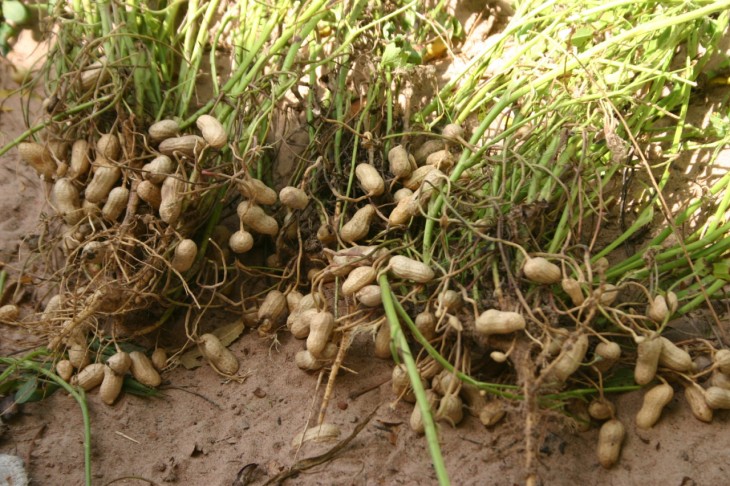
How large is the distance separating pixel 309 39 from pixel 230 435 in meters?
1.19

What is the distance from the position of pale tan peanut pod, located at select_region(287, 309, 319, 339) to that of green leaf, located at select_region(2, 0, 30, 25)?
1551 mm

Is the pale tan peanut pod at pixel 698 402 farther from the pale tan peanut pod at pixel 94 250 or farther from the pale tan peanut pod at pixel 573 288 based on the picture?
the pale tan peanut pod at pixel 94 250

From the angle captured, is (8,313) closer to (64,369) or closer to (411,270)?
(64,369)

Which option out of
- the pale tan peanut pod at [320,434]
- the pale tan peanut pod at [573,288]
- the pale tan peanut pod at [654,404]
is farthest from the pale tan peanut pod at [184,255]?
the pale tan peanut pod at [654,404]

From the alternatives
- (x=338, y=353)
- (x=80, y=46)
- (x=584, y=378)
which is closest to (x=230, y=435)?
(x=338, y=353)

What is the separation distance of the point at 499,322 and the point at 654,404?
43cm

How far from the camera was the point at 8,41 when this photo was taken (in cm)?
234

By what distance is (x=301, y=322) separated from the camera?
1596 millimetres

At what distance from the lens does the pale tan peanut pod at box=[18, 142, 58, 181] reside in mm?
1674

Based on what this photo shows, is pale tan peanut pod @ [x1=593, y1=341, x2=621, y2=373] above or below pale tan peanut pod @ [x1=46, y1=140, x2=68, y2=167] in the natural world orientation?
below

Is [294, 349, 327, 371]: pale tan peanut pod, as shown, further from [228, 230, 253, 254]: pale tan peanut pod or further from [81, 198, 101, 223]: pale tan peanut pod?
[81, 198, 101, 223]: pale tan peanut pod

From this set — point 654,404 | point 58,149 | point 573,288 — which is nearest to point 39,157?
point 58,149

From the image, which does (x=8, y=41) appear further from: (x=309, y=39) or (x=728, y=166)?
(x=728, y=166)

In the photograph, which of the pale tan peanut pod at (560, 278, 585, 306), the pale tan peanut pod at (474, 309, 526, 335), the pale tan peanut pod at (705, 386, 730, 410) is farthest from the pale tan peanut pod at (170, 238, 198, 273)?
the pale tan peanut pod at (705, 386, 730, 410)
